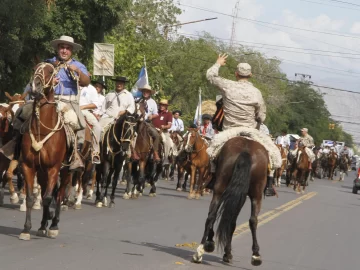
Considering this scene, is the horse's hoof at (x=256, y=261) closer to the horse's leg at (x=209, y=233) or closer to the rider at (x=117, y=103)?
the horse's leg at (x=209, y=233)

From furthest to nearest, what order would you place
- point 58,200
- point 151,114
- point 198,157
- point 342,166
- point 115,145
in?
point 342,166 < point 198,157 < point 151,114 < point 115,145 < point 58,200

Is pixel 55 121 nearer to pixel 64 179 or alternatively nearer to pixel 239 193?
pixel 64 179

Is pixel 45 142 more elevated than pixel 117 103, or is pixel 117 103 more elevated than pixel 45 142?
pixel 117 103

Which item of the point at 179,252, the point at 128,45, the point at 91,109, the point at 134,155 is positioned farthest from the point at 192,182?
the point at 128,45

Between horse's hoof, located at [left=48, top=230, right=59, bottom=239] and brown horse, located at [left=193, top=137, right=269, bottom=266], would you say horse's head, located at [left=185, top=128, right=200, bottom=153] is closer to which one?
horse's hoof, located at [left=48, top=230, right=59, bottom=239]

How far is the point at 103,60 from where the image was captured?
84.6 ft

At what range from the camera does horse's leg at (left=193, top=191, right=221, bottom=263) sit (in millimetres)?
11242

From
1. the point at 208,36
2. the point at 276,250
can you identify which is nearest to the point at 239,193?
the point at 276,250

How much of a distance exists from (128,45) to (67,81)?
29340 millimetres

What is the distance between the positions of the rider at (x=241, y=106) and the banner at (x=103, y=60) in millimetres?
13383

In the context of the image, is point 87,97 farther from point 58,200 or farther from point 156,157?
point 156,157

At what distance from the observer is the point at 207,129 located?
100 feet

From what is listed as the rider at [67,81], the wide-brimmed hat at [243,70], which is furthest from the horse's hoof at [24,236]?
the wide-brimmed hat at [243,70]

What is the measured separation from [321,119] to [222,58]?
123291mm
